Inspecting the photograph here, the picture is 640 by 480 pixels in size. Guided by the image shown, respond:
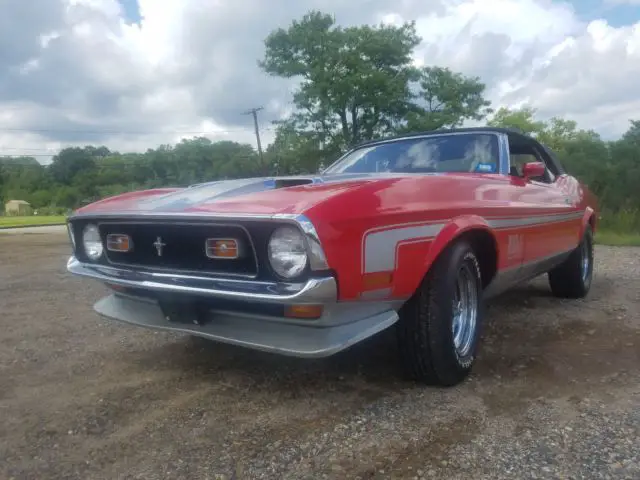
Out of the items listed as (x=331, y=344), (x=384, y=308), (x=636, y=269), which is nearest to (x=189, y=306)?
(x=331, y=344)

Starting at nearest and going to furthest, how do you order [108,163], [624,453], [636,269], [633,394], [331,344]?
1. [624,453]
2. [331,344]
3. [633,394]
4. [636,269]
5. [108,163]

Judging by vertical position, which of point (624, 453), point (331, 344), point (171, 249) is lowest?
point (624, 453)

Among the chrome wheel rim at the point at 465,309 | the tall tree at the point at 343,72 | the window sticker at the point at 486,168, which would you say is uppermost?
the tall tree at the point at 343,72

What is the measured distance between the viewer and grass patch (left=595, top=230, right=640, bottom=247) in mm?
9484

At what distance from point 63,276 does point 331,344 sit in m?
5.62

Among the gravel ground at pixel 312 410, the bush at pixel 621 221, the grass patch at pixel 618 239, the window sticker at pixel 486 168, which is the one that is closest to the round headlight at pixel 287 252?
the gravel ground at pixel 312 410

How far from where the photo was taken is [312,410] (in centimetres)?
248

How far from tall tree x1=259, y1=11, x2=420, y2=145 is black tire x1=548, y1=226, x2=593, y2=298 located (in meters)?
22.6

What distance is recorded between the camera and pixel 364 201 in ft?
7.33

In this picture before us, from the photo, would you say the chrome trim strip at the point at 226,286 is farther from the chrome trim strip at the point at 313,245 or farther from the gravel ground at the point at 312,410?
the gravel ground at the point at 312,410

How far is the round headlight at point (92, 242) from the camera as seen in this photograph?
2889mm

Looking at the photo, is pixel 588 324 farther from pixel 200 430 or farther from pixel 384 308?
pixel 200 430

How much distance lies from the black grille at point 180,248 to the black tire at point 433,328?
0.80 m

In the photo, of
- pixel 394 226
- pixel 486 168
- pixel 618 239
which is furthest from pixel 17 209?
pixel 394 226
